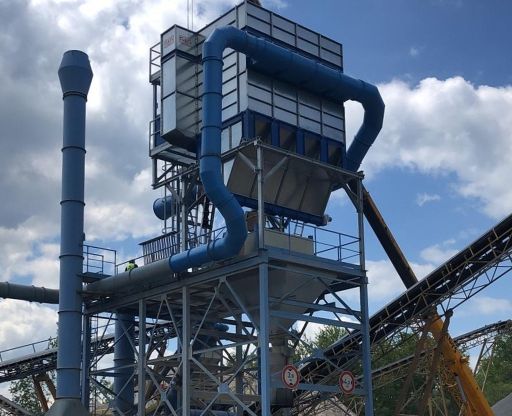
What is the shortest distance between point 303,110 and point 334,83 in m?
1.49

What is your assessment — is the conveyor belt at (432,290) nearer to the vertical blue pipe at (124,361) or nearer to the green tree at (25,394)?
the vertical blue pipe at (124,361)

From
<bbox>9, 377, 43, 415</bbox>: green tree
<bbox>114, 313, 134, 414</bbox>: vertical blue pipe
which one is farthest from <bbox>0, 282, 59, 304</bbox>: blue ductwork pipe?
<bbox>9, 377, 43, 415</bbox>: green tree

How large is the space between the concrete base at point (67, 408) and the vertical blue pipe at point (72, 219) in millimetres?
227

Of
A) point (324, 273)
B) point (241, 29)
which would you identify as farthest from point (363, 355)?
point (241, 29)

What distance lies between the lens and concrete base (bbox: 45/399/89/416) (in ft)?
99.1

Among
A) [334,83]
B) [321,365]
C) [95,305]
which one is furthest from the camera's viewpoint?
[321,365]

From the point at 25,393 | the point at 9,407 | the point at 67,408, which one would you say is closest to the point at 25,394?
the point at 25,393

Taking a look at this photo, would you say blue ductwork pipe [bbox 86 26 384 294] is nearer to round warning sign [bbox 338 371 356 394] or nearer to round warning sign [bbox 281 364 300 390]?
round warning sign [bbox 281 364 300 390]

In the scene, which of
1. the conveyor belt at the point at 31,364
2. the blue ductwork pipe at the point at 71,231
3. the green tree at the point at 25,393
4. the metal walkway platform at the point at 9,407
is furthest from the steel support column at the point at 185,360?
the green tree at the point at 25,393

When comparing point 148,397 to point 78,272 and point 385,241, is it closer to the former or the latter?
point 78,272

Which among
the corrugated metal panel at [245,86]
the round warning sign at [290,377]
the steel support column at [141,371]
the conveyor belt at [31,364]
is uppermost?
the corrugated metal panel at [245,86]

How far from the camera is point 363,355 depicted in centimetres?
2912

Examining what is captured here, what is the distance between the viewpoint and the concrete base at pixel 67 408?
30.2 metres

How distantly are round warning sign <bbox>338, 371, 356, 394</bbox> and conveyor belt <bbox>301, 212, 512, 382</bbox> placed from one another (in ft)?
11.4
